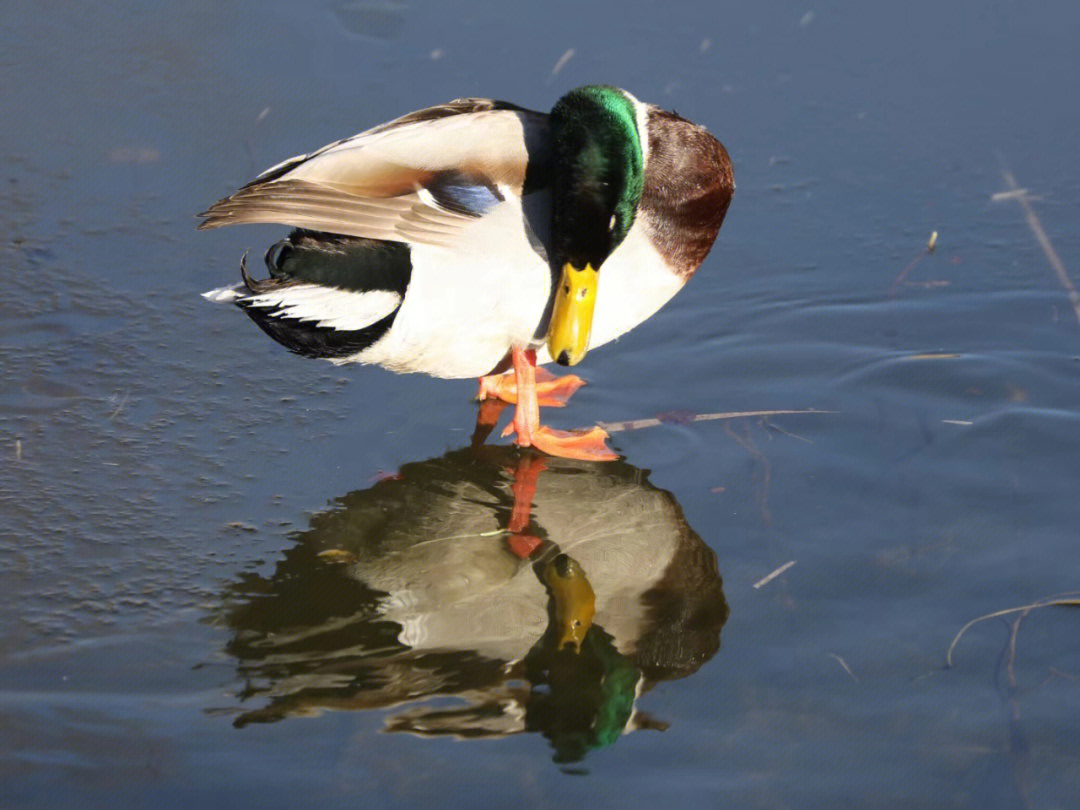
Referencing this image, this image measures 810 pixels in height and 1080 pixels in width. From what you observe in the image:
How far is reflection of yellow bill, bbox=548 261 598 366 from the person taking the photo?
10.9 ft

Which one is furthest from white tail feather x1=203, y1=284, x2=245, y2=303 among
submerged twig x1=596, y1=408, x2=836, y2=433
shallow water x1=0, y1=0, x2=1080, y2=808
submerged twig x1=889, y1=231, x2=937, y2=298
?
submerged twig x1=889, y1=231, x2=937, y2=298

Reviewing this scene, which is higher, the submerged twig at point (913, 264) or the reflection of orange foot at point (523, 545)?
the submerged twig at point (913, 264)

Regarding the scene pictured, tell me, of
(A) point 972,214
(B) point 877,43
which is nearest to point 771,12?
(B) point 877,43

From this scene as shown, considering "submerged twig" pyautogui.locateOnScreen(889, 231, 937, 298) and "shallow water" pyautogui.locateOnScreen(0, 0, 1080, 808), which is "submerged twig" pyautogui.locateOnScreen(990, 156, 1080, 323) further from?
"submerged twig" pyautogui.locateOnScreen(889, 231, 937, 298)

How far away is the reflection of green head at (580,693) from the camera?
98.3 inches

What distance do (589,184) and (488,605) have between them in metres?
0.99

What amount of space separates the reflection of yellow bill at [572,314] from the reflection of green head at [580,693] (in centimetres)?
83

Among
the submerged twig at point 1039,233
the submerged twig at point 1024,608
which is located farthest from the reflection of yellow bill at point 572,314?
the submerged twig at point 1039,233

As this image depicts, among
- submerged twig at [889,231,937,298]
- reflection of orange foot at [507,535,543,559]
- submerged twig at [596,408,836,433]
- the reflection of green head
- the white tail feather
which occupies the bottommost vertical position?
the reflection of green head

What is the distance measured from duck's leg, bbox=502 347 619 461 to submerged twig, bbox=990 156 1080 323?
4.69 ft

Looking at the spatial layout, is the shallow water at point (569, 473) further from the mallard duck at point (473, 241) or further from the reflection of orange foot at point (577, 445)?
the mallard duck at point (473, 241)

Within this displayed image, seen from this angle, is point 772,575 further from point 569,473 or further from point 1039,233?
point 1039,233

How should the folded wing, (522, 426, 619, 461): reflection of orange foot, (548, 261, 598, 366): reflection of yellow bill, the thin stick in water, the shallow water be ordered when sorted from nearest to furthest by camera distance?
the shallow water < the thin stick in water < the folded wing < (548, 261, 598, 366): reflection of yellow bill < (522, 426, 619, 461): reflection of orange foot

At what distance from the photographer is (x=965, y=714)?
8.42 ft
